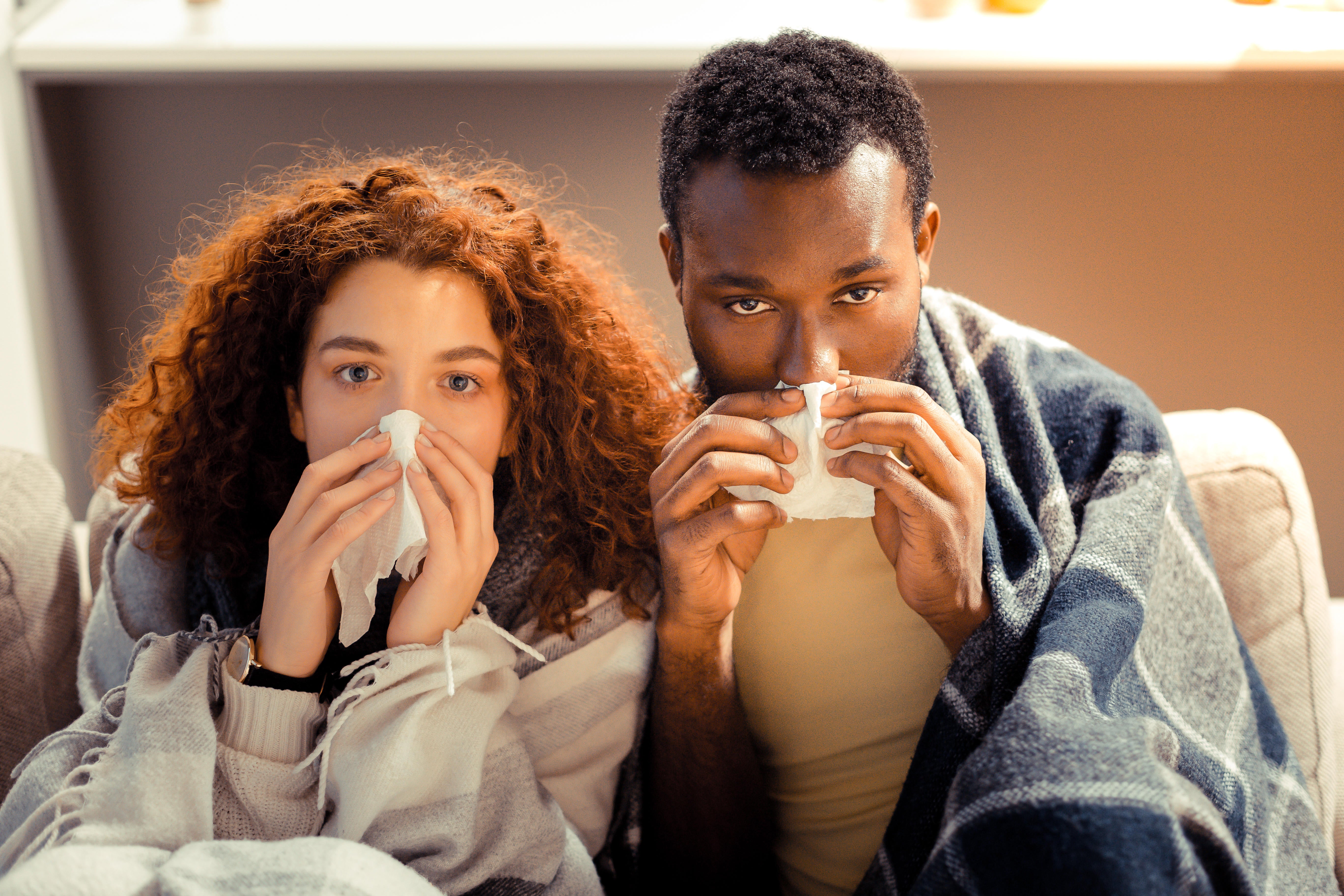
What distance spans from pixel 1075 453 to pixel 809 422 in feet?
1.53

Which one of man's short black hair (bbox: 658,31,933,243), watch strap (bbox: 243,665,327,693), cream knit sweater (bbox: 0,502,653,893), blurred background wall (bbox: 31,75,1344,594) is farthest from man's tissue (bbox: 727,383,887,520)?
blurred background wall (bbox: 31,75,1344,594)

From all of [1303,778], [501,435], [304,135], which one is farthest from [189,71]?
[1303,778]

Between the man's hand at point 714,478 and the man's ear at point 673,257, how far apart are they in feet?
0.66

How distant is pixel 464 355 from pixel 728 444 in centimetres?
33

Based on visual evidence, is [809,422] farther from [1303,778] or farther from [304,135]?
[304,135]

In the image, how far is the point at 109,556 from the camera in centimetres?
130

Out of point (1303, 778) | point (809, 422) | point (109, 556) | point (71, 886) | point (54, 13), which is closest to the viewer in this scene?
point (71, 886)

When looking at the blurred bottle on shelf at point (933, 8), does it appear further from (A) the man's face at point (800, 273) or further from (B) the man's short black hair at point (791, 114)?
(A) the man's face at point (800, 273)

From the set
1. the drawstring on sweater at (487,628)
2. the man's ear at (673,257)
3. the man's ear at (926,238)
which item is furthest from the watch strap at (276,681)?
the man's ear at (926,238)

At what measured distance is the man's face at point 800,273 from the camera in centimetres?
101

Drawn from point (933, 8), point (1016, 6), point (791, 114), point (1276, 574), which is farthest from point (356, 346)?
point (1016, 6)

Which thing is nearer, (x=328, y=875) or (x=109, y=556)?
(x=328, y=875)

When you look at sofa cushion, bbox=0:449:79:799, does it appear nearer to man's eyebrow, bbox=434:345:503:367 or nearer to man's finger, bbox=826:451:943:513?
man's eyebrow, bbox=434:345:503:367

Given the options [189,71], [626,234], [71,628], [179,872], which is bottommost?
[71,628]
